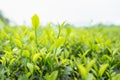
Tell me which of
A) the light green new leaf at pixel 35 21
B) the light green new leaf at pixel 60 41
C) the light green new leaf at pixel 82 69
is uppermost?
the light green new leaf at pixel 35 21

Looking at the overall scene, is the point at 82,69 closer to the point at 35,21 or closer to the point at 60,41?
the point at 60,41

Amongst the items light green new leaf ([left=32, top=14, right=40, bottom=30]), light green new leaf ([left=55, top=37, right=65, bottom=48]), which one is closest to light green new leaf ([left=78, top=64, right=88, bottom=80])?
light green new leaf ([left=55, top=37, right=65, bottom=48])

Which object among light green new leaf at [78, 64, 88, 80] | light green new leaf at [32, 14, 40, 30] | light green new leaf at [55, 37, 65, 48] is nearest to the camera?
light green new leaf at [78, 64, 88, 80]

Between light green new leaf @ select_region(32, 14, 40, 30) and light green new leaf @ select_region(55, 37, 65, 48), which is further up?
light green new leaf @ select_region(32, 14, 40, 30)

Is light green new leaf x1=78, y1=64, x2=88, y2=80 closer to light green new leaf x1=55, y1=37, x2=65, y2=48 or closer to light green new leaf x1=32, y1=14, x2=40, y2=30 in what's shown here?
light green new leaf x1=55, y1=37, x2=65, y2=48

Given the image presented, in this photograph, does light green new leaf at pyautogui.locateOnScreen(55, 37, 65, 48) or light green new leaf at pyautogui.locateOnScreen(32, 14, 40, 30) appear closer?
light green new leaf at pyautogui.locateOnScreen(55, 37, 65, 48)

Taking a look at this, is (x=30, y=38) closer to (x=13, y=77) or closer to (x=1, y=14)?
(x=13, y=77)

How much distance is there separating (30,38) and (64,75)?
2.34 feet

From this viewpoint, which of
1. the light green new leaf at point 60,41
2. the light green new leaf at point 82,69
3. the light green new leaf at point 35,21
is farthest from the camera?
the light green new leaf at point 35,21

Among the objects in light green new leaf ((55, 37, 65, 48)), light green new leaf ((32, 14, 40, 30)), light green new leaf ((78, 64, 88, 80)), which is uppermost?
light green new leaf ((32, 14, 40, 30))

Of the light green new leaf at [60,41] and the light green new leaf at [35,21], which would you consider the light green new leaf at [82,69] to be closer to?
the light green new leaf at [60,41]

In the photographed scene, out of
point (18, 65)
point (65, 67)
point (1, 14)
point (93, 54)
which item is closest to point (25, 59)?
point (18, 65)

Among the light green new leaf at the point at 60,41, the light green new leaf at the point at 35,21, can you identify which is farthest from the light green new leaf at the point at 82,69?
the light green new leaf at the point at 35,21

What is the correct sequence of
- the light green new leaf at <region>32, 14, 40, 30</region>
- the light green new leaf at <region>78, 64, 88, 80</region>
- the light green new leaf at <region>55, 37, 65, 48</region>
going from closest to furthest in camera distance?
the light green new leaf at <region>78, 64, 88, 80</region> < the light green new leaf at <region>55, 37, 65, 48</region> < the light green new leaf at <region>32, 14, 40, 30</region>
